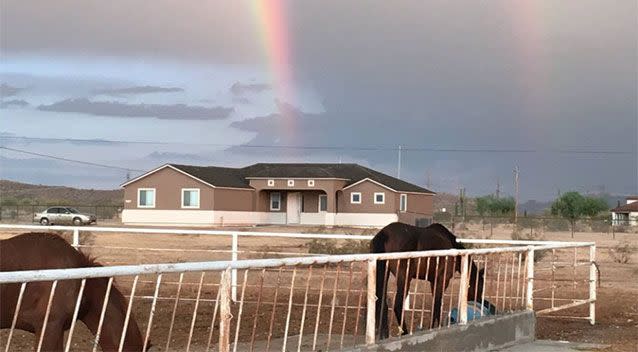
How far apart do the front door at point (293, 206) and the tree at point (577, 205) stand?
45008 millimetres

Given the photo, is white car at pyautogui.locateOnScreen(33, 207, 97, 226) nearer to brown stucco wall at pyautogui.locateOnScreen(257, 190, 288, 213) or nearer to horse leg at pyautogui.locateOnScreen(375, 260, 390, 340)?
brown stucco wall at pyautogui.locateOnScreen(257, 190, 288, 213)

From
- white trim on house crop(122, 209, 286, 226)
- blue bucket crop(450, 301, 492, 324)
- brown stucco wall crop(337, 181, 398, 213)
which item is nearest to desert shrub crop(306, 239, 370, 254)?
blue bucket crop(450, 301, 492, 324)

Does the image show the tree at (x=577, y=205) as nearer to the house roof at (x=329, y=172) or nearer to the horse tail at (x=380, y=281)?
the house roof at (x=329, y=172)

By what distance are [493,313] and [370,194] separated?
48.5m

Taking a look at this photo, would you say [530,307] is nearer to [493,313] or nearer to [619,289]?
[493,313]

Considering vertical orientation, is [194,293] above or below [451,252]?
below

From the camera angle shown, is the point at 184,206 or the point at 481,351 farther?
the point at 184,206

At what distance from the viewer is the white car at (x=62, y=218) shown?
61.1m

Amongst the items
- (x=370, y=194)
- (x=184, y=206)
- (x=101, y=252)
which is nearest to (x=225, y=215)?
(x=184, y=206)

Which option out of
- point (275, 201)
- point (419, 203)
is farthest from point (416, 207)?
point (275, 201)

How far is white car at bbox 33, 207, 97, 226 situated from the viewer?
61144mm

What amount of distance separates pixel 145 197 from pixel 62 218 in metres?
6.73

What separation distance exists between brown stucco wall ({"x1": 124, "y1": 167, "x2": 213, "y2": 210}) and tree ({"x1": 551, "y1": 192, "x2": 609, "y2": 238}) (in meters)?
51.8

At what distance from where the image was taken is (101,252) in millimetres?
30172
